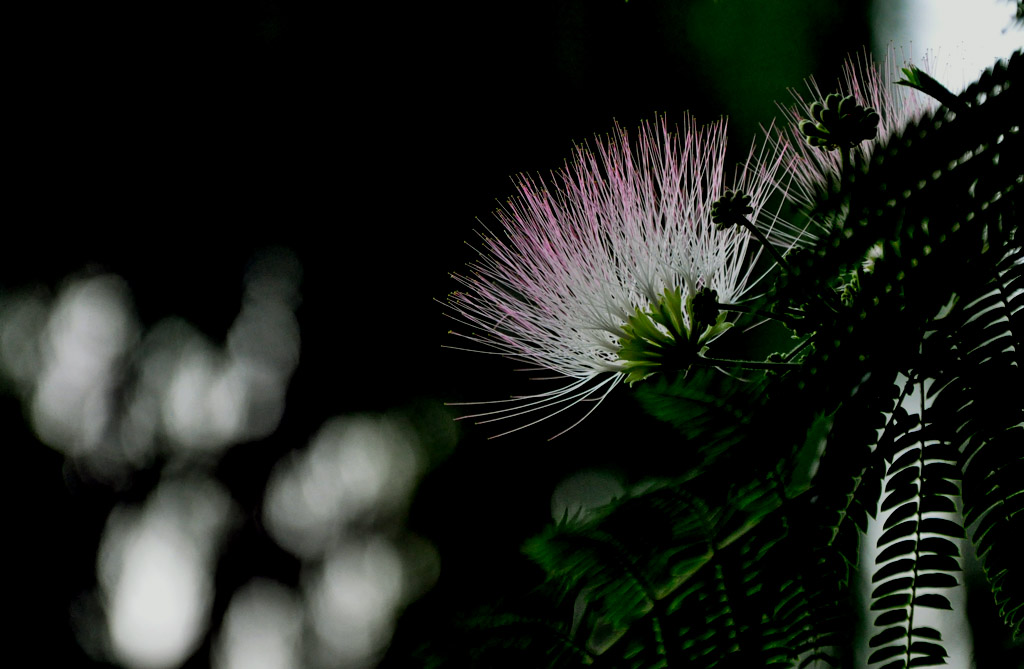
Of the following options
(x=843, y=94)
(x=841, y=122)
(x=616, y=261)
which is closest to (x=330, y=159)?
(x=616, y=261)

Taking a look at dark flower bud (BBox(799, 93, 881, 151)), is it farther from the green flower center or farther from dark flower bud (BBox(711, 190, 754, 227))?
the green flower center

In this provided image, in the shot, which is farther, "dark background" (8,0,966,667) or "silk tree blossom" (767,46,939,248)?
"dark background" (8,0,966,667)

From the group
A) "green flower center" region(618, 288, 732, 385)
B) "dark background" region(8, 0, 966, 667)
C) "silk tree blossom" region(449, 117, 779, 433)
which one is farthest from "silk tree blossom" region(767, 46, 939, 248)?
"dark background" region(8, 0, 966, 667)

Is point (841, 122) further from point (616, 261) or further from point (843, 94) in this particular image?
point (616, 261)

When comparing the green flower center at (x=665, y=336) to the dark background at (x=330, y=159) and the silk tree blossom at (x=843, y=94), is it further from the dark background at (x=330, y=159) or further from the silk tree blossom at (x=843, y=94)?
the dark background at (x=330, y=159)

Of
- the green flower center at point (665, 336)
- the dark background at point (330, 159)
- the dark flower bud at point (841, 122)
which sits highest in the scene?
the dark background at point (330, 159)

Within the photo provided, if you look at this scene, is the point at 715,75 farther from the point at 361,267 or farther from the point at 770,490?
the point at 770,490

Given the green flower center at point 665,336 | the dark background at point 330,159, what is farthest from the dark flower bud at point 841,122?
the dark background at point 330,159
